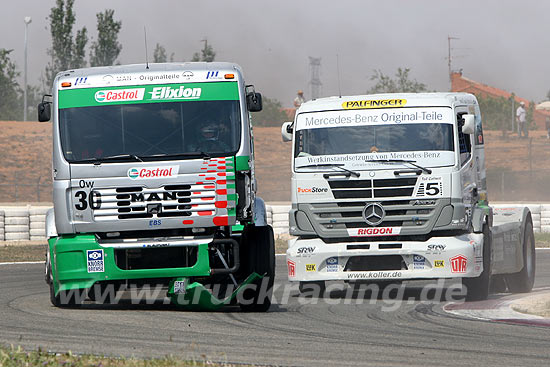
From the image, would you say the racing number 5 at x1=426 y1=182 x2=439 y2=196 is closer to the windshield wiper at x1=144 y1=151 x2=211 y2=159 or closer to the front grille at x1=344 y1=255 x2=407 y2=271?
the front grille at x1=344 y1=255 x2=407 y2=271

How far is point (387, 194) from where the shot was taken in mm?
13492

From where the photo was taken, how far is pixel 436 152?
1352cm

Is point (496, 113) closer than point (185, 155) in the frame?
No

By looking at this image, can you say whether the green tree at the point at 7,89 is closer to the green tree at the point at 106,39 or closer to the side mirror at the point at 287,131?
the green tree at the point at 106,39

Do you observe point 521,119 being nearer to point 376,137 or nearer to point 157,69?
point 376,137

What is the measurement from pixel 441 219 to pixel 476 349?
4.61m

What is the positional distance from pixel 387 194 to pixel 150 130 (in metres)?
3.41

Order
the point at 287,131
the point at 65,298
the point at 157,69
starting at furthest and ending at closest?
the point at 287,131 < the point at 65,298 < the point at 157,69

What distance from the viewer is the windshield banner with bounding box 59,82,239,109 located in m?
12.2

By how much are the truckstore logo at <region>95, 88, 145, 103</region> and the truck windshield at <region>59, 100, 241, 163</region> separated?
83 millimetres

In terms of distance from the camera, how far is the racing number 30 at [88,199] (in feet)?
39.1

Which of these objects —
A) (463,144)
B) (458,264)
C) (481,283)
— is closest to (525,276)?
(481,283)

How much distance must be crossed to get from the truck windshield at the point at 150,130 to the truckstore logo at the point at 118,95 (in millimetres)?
83

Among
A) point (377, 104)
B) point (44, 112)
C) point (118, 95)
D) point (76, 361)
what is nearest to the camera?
point (76, 361)
